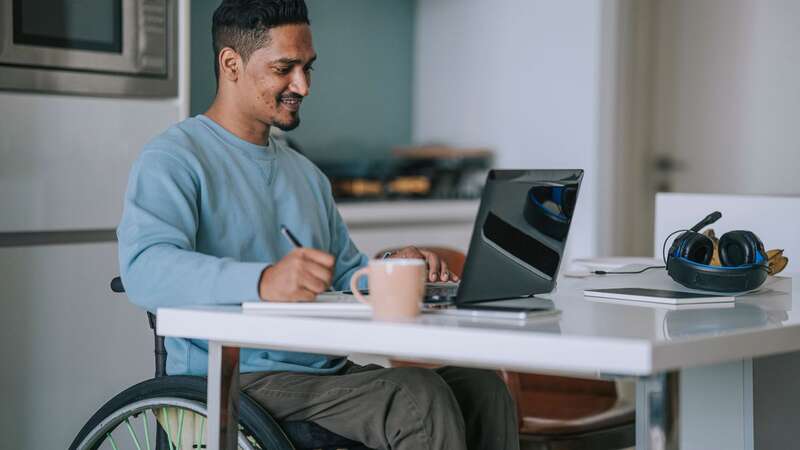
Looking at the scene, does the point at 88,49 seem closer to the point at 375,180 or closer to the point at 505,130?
the point at 375,180

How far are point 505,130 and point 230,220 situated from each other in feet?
9.08

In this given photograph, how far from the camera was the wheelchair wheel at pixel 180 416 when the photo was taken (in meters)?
1.52

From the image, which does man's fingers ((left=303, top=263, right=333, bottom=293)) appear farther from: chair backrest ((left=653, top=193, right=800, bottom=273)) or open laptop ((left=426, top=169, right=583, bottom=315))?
chair backrest ((left=653, top=193, right=800, bottom=273))

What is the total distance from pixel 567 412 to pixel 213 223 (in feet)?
3.96

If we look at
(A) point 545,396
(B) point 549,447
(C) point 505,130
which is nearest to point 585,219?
(C) point 505,130

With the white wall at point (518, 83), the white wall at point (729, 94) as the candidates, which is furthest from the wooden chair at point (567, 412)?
the white wall at point (729, 94)

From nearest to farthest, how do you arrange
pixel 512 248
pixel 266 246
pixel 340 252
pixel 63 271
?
1. pixel 512 248
2. pixel 266 246
3. pixel 340 252
4. pixel 63 271

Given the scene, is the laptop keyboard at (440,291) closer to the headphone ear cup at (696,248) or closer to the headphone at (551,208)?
the headphone at (551,208)

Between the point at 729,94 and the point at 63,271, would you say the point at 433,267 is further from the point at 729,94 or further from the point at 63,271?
the point at 729,94

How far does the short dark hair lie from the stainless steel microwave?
77 centimetres

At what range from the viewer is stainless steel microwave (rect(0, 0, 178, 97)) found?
244 centimetres

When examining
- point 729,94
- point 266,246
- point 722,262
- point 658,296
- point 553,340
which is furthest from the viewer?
point 729,94

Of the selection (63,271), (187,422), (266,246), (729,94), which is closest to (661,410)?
(187,422)

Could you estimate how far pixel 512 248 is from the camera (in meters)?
1.49
